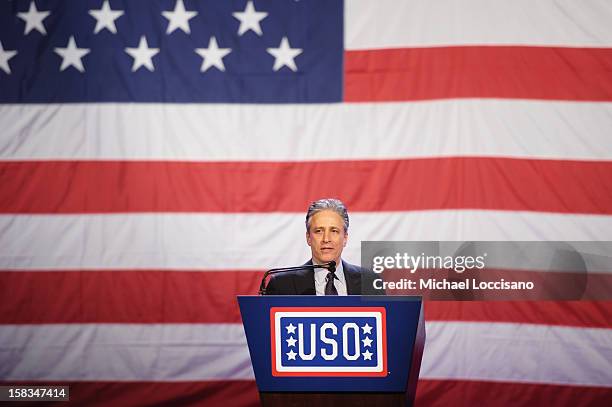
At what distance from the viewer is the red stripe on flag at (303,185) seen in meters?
3.80

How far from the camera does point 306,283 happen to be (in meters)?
2.37

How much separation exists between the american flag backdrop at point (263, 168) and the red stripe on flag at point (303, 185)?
0.04 ft

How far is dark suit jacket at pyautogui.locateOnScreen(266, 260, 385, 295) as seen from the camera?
236 cm

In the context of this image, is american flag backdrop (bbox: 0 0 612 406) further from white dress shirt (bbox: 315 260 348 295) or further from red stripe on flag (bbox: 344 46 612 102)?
white dress shirt (bbox: 315 260 348 295)

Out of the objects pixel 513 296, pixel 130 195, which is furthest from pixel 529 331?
pixel 130 195

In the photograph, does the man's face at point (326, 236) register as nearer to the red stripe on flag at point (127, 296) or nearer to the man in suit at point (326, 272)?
the man in suit at point (326, 272)

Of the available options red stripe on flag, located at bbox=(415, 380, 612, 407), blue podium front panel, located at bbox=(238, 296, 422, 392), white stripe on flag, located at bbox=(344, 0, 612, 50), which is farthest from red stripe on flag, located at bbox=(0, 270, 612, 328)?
blue podium front panel, located at bbox=(238, 296, 422, 392)

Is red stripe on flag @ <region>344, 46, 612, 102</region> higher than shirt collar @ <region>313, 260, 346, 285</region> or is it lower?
higher

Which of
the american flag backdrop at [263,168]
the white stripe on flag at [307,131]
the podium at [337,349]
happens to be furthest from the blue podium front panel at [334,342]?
the white stripe on flag at [307,131]

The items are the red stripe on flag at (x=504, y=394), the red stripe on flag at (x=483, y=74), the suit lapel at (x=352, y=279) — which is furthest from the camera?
the red stripe on flag at (x=483, y=74)

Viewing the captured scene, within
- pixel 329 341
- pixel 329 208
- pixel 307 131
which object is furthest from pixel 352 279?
pixel 307 131

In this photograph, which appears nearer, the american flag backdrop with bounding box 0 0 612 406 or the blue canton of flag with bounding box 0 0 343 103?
the american flag backdrop with bounding box 0 0 612 406

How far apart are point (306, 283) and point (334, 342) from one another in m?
0.68

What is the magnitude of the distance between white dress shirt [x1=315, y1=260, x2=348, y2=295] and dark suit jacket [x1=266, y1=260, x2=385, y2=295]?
0.01 metres
